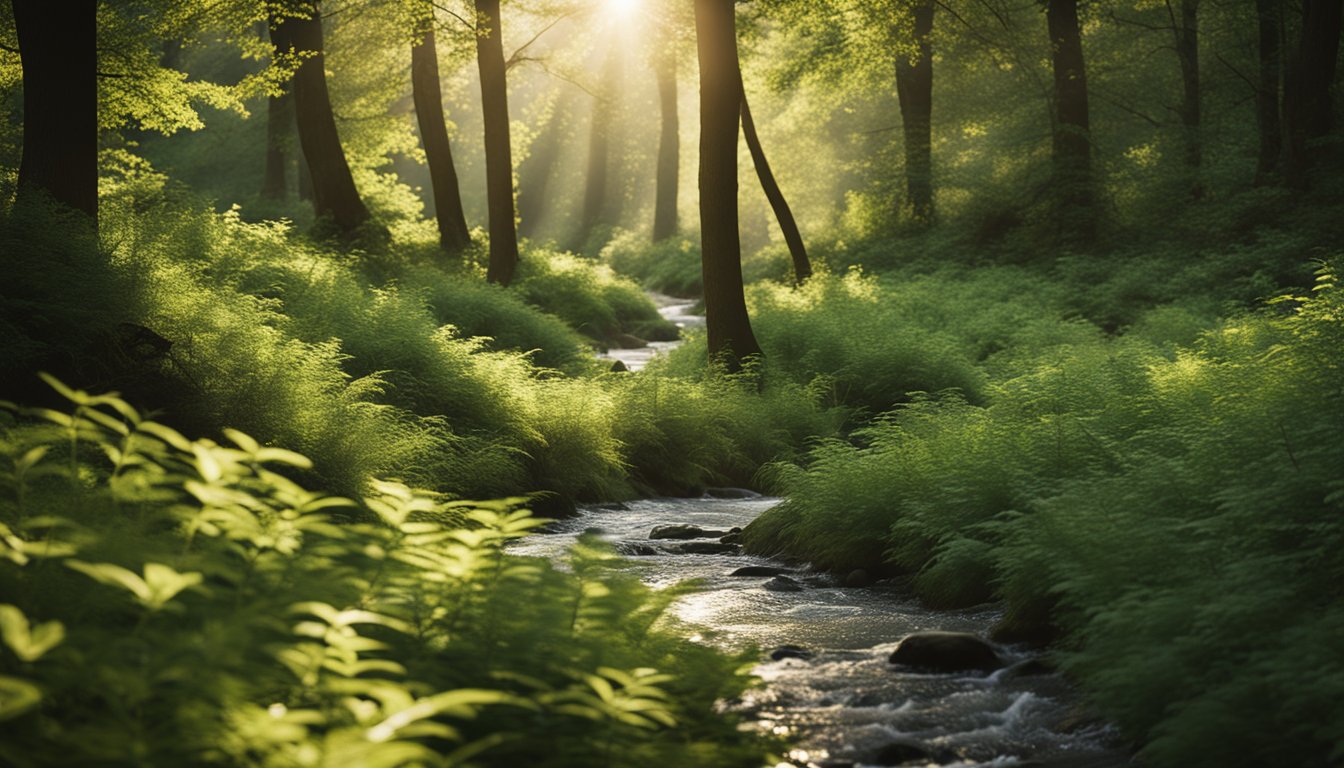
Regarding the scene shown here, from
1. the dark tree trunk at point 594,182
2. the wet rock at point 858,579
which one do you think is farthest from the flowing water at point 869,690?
the dark tree trunk at point 594,182

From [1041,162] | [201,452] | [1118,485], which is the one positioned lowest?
[1118,485]

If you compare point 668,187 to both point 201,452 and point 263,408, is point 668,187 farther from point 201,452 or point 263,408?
point 201,452

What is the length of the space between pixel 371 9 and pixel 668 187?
1650 centimetres

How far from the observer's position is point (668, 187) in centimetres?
4203

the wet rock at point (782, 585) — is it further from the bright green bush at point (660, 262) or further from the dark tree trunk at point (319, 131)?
the bright green bush at point (660, 262)

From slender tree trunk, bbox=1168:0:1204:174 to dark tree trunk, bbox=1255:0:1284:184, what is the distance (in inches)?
79.5

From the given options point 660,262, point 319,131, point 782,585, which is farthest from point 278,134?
point 782,585

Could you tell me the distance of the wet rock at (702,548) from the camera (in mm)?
9867

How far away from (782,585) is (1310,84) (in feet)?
59.2

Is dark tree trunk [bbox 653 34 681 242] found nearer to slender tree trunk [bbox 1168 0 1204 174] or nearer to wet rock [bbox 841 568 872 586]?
slender tree trunk [bbox 1168 0 1204 174]

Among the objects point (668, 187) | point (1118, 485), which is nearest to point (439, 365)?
point (1118, 485)

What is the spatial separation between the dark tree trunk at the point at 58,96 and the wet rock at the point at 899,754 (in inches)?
356

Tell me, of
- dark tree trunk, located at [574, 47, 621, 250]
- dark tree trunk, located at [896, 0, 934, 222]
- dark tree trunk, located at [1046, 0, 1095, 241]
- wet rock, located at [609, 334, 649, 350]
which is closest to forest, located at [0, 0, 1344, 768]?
dark tree trunk, located at [1046, 0, 1095, 241]

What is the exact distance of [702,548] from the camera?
996 cm
